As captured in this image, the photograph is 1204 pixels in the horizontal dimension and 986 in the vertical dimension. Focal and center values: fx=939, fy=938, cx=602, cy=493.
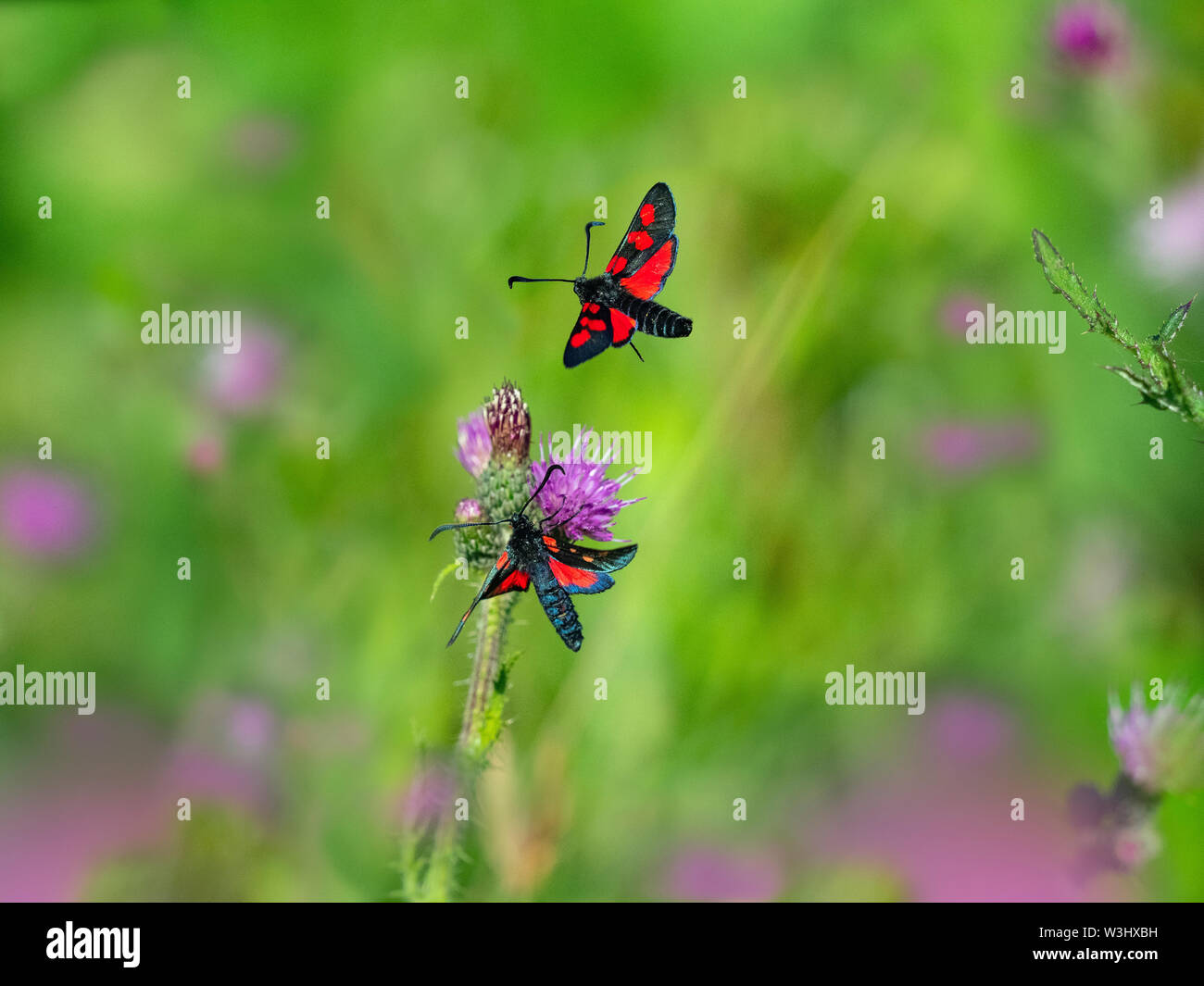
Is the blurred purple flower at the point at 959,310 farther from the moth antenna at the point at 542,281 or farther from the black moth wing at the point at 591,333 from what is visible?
the black moth wing at the point at 591,333

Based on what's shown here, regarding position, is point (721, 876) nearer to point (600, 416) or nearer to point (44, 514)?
point (600, 416)

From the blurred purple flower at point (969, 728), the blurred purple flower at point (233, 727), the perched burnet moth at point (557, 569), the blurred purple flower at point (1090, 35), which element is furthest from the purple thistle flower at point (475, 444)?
the blurred purple flower at point (1090, 35)

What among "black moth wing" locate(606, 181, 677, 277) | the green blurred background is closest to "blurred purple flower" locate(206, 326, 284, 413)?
the green blurred background

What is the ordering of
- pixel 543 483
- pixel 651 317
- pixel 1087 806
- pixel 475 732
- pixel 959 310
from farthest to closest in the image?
pixel 959 310 → pixel 1087 806 → pixel 651 317 → pixel 543 483 → pixel 475 732

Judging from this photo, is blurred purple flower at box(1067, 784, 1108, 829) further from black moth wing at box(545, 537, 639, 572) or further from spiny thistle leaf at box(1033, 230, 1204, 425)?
black moth wing at box(545, 537, 639, 572)

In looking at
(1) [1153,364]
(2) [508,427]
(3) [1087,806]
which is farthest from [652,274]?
(3) [1087,806]

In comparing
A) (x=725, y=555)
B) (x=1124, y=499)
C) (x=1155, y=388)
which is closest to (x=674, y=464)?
(x=725, y=555)
